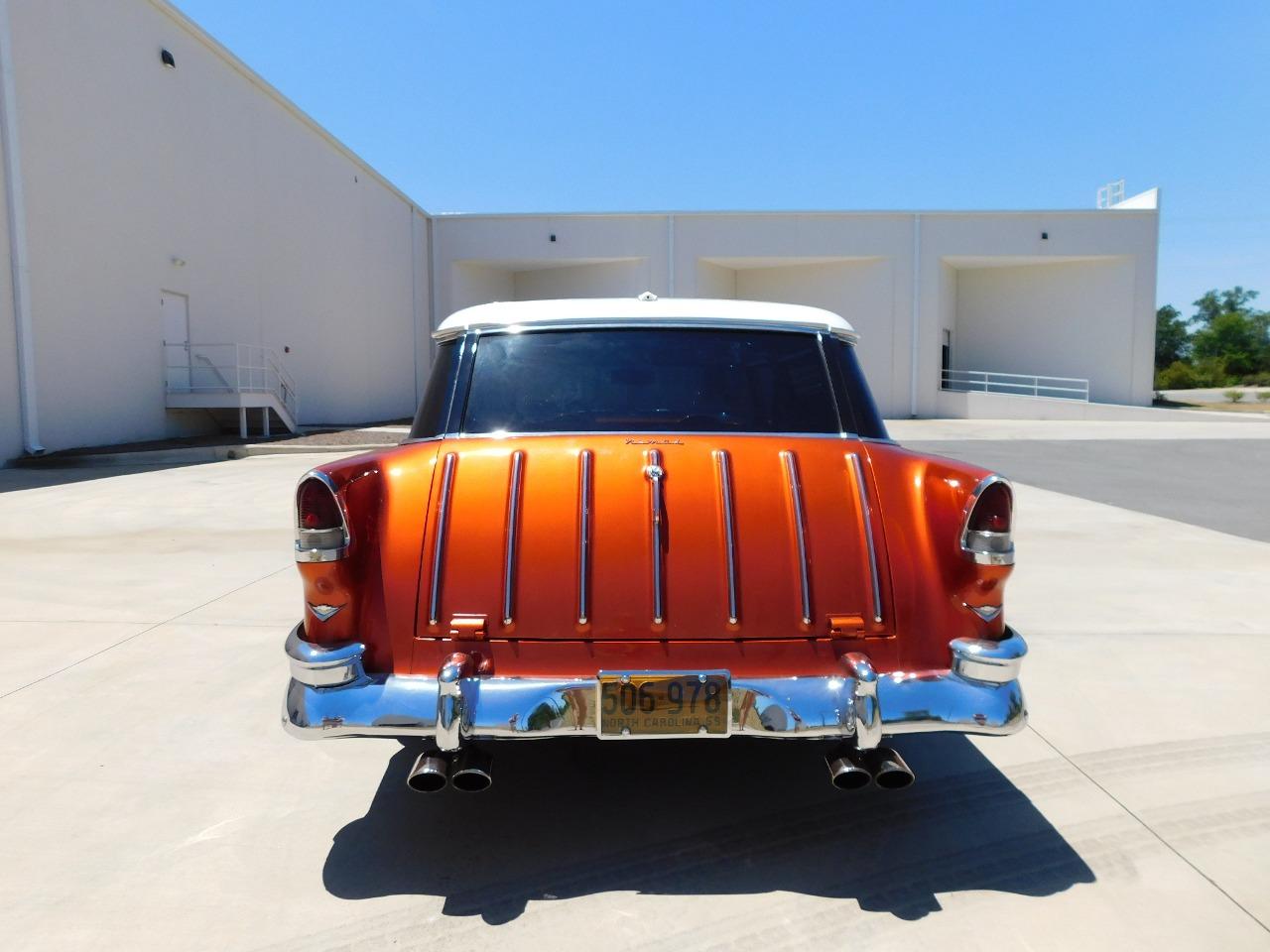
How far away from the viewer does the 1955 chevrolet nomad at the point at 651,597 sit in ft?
7.47

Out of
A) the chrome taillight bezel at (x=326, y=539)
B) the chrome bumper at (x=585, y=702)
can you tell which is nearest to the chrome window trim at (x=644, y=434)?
the chrome taillight bezel at (x=326, y=539)

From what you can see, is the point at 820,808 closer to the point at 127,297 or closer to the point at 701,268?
the point at 127,297

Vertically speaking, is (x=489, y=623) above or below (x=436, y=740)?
above

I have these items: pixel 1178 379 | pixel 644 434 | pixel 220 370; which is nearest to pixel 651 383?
pixel 644 434

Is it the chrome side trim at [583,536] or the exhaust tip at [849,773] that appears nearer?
the exhaust tip at [849,773]

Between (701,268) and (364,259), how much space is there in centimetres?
1162

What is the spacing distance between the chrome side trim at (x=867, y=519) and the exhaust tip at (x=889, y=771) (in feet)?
1.23

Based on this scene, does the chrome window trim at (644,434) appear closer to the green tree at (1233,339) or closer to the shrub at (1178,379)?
the shrub at (1178,379)

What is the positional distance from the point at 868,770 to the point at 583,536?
1.03m

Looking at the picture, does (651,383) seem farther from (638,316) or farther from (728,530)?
(728,530)

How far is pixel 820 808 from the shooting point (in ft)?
9.46

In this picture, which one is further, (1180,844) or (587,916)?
(1180,844)

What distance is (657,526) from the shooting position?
2455 millimetres

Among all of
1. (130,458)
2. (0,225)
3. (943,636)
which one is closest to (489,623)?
(943,636)
